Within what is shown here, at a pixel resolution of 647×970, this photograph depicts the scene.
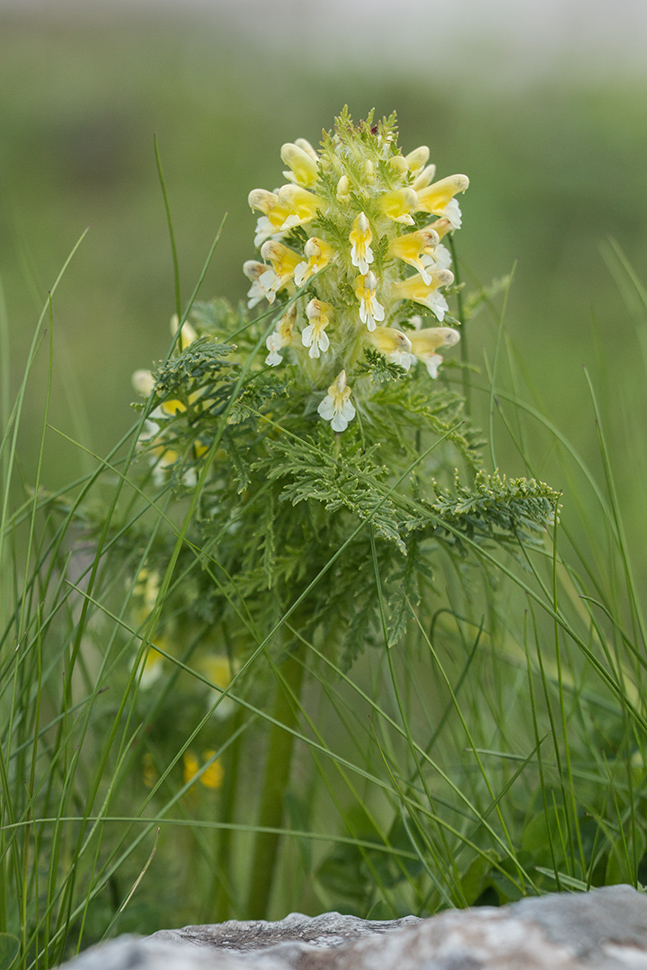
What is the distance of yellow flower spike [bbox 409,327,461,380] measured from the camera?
3.42 ft

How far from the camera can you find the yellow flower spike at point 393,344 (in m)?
0.96

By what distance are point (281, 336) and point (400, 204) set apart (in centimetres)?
21

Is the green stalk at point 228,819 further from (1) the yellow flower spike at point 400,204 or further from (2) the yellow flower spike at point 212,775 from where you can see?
(1) the yellow flower spike at point 400,204

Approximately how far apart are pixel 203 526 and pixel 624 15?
522 centimetres

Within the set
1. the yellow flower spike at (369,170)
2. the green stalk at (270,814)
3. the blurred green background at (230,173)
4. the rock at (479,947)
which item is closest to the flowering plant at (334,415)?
the yellow flower spike at (369,170)

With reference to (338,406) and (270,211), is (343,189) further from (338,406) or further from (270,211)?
(338,406)

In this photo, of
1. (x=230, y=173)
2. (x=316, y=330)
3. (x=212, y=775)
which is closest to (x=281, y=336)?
(x=316, y=330)

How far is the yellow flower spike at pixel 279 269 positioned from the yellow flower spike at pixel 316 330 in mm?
72

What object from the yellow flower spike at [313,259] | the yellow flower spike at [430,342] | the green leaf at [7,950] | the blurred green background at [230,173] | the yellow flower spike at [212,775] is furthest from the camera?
the blurred green background at [230,173]

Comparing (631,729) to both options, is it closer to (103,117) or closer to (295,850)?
(295,850)

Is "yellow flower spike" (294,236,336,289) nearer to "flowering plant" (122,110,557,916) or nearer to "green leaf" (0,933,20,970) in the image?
"flowering plant" (122,110,557,916)

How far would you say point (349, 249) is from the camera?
0.94 metres

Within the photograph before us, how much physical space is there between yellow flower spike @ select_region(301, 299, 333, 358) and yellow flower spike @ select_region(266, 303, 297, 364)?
38 mm

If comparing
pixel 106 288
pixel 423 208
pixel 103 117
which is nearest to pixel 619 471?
pixel 423 208
